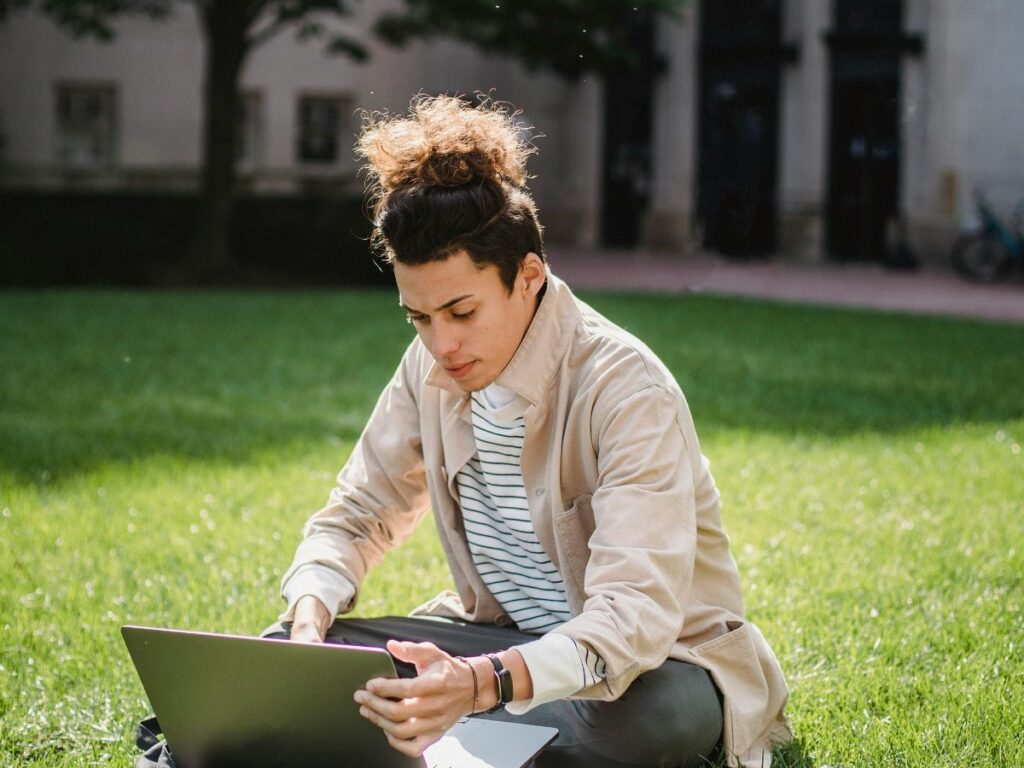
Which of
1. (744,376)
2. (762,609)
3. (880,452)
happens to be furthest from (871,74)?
(762,609)

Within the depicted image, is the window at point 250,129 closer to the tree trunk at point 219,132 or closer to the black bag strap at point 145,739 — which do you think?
the tree trunk at point 219,132

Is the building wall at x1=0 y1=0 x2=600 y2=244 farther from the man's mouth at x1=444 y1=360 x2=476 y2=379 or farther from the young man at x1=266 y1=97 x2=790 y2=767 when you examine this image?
the man's mouth at x1=444 y1=360 x2=476 y2=379

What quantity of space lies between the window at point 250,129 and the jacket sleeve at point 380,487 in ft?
75.4

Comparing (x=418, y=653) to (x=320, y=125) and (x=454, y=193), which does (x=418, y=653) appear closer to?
(x=454, y=193)

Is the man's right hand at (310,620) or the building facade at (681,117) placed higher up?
the building facade at (681,117)

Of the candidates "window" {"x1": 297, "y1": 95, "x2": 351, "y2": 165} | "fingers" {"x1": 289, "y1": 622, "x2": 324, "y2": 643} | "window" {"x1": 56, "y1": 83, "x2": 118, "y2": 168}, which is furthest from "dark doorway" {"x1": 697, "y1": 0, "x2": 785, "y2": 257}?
"fingers" {"x1": 289, "y1": 622, "x2": 324, "y2": 643}

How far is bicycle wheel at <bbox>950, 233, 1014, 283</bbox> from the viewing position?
17.7 meters

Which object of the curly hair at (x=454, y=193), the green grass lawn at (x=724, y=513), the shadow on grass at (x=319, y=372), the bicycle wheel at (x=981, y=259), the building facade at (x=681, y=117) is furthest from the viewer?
the building facade at (x=681, y=117)

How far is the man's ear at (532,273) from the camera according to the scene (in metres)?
2.63

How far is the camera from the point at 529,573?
2.94m

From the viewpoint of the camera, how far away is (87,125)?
2495 centimetres

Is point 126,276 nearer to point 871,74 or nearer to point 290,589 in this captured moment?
point 871,74

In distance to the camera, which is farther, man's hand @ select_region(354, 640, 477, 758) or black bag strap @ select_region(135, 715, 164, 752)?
black bag strap @ select_region(135, 715, 164, 752)

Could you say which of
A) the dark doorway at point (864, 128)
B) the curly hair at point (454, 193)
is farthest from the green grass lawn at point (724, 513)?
the dark doorway at point (864, 128)
